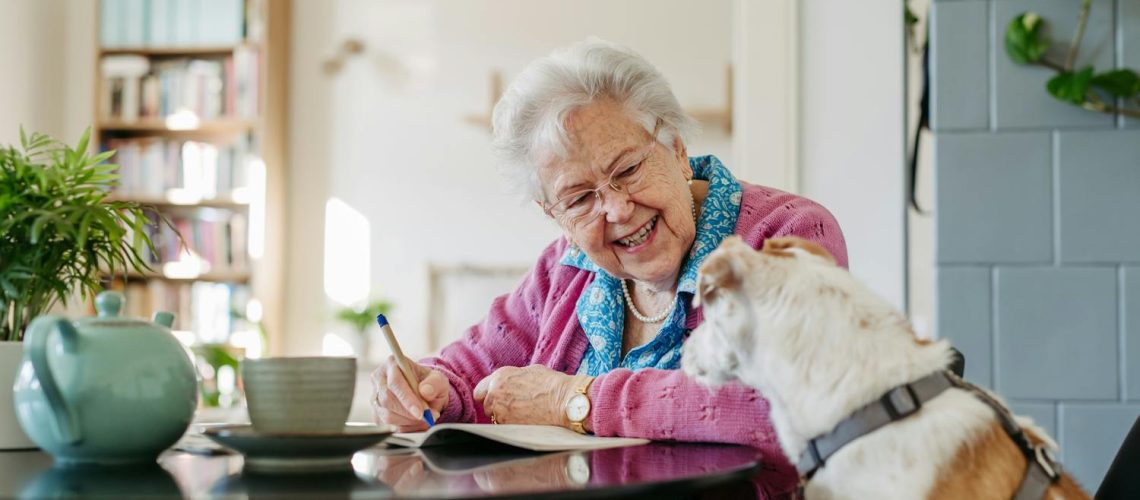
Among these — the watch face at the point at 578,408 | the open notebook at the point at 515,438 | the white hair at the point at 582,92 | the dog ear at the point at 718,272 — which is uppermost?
the white hair at the point at 582,92

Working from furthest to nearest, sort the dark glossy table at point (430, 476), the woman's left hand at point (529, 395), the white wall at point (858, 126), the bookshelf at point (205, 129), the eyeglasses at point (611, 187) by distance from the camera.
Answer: the bookshelf at point (205, 129) → the white wall at point (858, 126) → the eyeglasses at point (611, 187) → the woman's left hand at point (529, 395) → the dark glossy table at point (430, 476)

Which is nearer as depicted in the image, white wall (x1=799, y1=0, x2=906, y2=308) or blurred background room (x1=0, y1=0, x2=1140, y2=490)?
white wall (x1=799, y1=0, x2=906, y2=308)

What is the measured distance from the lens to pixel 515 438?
1196 millimetres

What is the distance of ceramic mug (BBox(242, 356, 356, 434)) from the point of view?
3.38 ft

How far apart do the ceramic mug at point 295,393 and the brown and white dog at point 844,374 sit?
36cm

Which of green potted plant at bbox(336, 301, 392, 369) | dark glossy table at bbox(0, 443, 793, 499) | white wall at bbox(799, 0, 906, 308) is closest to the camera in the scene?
dark glossy table at bbox(0, 443, 793, 499)

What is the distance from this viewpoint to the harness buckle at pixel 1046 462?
3.33 feet

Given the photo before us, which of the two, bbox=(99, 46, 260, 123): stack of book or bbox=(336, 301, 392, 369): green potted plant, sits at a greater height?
bbox=(99, 46, 260, 123): stack of book

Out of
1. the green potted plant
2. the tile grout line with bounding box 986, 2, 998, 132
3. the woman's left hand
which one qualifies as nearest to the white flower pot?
the woman's left hand

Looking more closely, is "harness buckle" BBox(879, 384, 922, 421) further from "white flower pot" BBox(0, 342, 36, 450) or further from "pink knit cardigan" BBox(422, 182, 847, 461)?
"white flower pot" BBox(0, 342, 36, 450)

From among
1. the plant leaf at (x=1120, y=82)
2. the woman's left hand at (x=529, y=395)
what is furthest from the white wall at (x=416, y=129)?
the woman's left hand at (x=529, y=395)

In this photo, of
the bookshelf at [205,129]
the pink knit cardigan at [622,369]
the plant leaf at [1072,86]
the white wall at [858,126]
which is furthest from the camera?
the bookshelf at [205,129]

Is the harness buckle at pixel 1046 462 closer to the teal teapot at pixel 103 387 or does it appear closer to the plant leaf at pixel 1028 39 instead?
the teal teapot at pixel 103 387

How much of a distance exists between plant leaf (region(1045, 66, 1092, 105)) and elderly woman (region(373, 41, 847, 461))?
0.56 m
